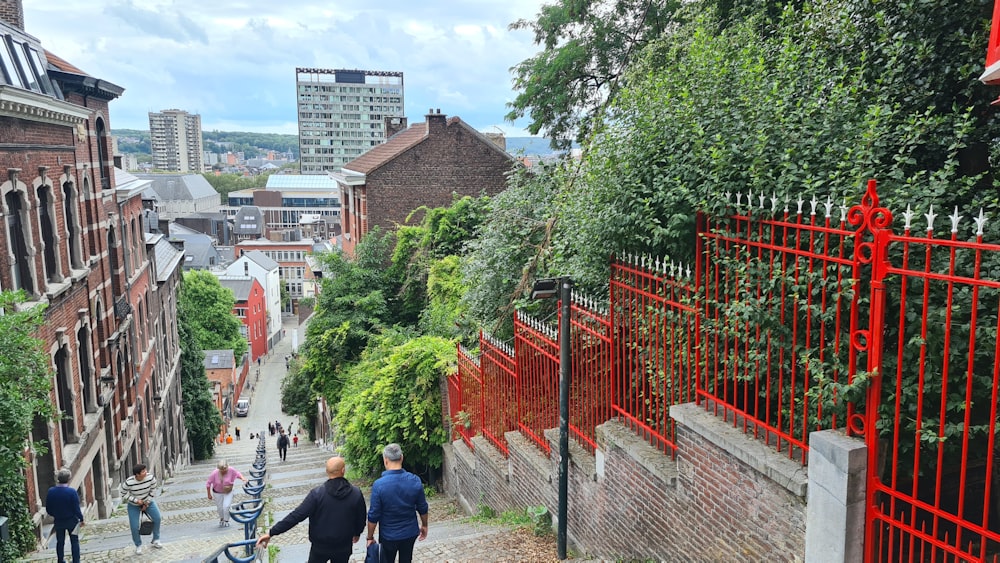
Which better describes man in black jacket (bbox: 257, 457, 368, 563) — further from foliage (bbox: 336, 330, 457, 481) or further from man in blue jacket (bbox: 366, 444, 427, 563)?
foliage (bbox: 336, 330, 457, 481)

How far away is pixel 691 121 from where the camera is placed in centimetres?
643

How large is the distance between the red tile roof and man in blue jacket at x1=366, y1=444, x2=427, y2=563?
24002 mm

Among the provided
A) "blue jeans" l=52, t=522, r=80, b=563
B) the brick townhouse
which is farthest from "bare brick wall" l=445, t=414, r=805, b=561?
the brick townhouse

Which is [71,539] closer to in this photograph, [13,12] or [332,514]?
[332,514]

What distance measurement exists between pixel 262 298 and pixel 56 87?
2529 inches

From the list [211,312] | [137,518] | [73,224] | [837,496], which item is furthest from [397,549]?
[211,312]

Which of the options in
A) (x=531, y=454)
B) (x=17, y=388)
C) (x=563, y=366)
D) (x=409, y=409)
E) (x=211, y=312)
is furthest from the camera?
(x=211, y=312)

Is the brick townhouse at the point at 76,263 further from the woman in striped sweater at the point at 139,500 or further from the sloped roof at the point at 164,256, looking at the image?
the sloped roof at the point at 164,256

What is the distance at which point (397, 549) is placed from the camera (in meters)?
6.34

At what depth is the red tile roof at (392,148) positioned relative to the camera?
29391 mm

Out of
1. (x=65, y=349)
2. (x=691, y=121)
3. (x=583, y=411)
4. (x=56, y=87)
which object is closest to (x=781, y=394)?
(x=691, y=121)

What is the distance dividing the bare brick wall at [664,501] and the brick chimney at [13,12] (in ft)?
50.5

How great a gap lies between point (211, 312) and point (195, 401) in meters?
A: 28.5

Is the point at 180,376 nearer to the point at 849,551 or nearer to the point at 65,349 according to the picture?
the point at 65,349
